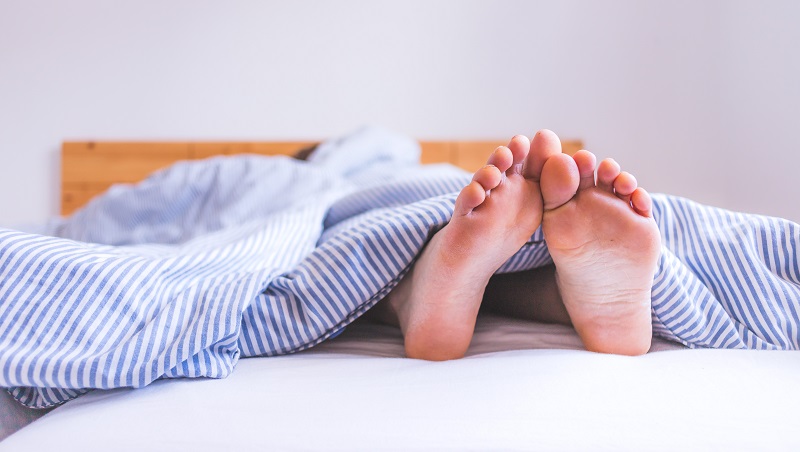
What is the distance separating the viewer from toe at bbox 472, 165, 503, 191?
0.53 metres

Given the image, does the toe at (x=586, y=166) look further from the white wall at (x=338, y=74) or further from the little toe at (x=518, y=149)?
the white wall at (x=338, y=74)

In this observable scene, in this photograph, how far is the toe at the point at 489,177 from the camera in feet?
1.75

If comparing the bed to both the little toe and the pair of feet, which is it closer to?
the pair of feet

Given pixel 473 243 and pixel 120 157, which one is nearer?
pixel 473 243

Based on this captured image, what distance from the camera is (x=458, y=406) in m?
0.47

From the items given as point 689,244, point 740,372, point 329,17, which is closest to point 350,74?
point 329,17

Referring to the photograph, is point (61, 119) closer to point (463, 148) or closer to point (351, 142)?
point (351, 142)

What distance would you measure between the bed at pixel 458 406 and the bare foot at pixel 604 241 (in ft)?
0.12

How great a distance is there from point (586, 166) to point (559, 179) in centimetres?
3

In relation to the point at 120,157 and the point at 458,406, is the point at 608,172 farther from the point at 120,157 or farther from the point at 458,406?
the point at 120,157

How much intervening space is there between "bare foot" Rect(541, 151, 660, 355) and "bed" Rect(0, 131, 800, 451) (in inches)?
1.4

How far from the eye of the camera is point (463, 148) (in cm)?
205

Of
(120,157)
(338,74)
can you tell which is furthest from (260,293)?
(120,157)

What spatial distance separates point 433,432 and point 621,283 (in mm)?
230
